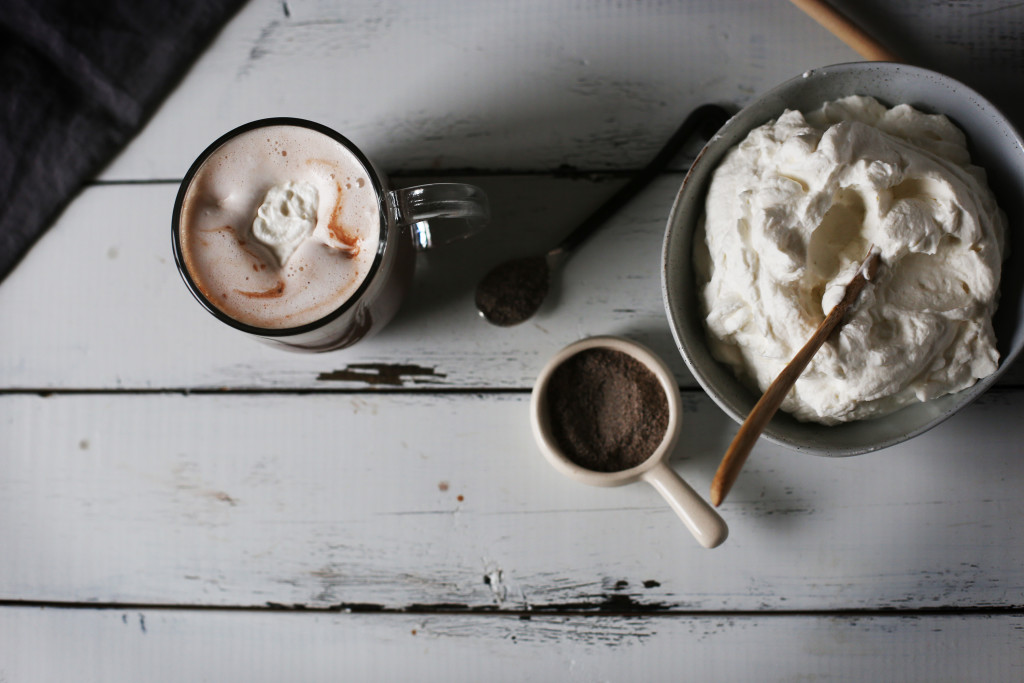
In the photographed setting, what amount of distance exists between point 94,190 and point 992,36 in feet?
3.59

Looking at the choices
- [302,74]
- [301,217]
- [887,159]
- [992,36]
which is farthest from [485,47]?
[992,36]

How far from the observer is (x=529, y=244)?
82cm

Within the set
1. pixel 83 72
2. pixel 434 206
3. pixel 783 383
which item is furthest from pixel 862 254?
pixel 83 72

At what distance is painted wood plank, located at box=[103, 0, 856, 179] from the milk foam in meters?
0.16

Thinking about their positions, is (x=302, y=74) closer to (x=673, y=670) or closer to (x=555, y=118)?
(x=555, y=118)

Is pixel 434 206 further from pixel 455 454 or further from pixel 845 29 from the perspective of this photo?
pixel 845 29

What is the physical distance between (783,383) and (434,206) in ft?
1.22

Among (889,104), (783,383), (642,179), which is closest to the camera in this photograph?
(783,383)

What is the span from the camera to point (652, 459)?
29.1 inches

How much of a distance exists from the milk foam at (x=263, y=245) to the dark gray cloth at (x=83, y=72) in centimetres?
26

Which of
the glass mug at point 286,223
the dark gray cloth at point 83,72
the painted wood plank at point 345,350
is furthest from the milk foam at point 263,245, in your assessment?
the dark gray cloth at point 83,72

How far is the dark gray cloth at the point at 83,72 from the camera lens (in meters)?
0.84

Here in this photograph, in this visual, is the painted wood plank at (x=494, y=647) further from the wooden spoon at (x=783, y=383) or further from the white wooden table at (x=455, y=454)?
the wooden spoon at (x=783, y=383)

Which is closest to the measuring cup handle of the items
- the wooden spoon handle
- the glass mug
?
the glass mug
